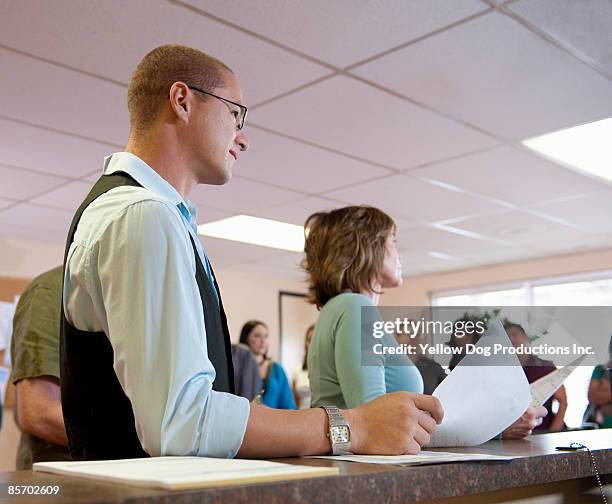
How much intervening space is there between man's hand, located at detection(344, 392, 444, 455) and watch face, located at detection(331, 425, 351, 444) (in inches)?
0.4

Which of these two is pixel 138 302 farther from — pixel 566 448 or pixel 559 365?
pixel 559 365

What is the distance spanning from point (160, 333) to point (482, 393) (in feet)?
1.78

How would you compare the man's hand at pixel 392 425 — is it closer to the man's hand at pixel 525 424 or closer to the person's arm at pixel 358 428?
the person's arm at pixel 358 428

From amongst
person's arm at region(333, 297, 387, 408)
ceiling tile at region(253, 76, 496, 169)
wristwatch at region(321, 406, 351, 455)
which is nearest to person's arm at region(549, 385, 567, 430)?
ceiling tile at region(253, 76, 496, 169)

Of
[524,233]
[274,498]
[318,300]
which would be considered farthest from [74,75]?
[524,233]

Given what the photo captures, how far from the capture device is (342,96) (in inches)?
115

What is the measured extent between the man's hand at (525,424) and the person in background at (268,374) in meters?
3.25

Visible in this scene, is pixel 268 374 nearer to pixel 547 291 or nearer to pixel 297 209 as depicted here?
pixel 297 209

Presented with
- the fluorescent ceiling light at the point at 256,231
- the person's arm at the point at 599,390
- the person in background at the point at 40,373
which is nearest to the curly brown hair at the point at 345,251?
the person in background at the point at 40,373

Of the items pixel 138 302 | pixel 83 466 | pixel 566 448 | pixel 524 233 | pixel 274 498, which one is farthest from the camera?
pixel 524 233

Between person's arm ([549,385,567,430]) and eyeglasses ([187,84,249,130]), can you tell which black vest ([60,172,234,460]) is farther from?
person's arm ([549,385,567,430])

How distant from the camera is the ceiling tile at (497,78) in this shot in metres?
2.46

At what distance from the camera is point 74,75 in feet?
8.82

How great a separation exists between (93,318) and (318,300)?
38.0 inches
